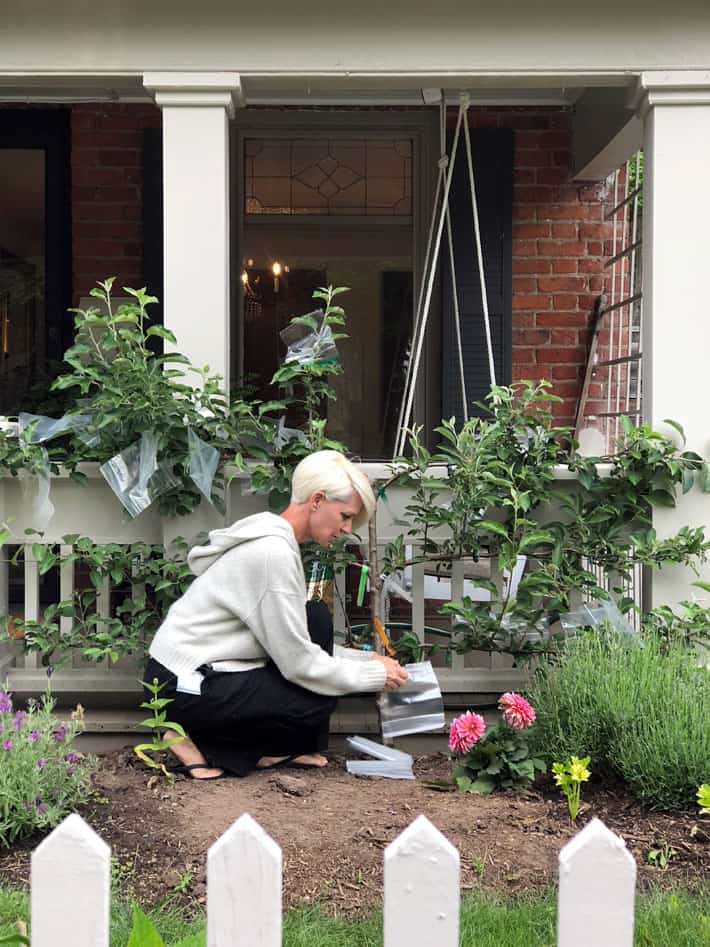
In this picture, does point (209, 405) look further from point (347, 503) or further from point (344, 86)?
point (344, 86)

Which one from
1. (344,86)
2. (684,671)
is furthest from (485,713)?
(344,86)

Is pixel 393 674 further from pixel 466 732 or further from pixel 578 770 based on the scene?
pixel 578 770

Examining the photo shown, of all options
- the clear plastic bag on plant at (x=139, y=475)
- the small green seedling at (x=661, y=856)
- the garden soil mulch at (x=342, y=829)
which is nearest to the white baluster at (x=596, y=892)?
the garden soil mulch at (x=342, y=829)

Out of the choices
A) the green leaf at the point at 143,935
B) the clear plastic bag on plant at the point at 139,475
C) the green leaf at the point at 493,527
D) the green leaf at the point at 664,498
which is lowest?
the green leaf at the point at 143,935

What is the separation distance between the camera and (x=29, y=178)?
6.77m

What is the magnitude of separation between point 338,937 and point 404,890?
1.06 metres

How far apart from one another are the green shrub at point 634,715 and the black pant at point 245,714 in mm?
780

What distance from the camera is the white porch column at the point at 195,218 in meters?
4.32

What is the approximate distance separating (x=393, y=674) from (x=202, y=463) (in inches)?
42.3

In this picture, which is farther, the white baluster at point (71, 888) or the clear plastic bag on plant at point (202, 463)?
the clear plastic bag on plant at point (202, 463)

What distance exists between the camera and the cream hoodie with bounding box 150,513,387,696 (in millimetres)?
3564

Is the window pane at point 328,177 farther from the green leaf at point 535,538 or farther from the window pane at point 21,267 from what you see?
the green leaf at point 535,538

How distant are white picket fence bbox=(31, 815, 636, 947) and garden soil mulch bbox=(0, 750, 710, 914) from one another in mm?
1154

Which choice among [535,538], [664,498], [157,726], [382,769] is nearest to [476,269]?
[664,498]
